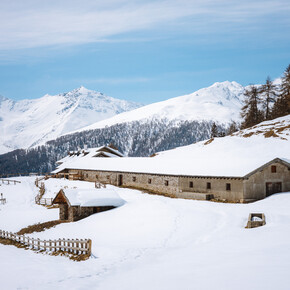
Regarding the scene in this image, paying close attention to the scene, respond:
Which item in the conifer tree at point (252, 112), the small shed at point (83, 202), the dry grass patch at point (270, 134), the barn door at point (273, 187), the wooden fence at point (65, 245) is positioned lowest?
the wooden fence at point (65, 245)

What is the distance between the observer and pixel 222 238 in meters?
21.3

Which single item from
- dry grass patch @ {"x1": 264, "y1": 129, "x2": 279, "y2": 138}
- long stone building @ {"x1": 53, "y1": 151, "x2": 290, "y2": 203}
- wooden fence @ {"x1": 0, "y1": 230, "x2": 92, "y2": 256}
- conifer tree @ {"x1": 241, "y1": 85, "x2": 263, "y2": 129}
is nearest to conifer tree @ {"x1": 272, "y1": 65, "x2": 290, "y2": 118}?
conifer tree @ {"x1": 241, "y1": 85, "x2": 263, "y2": 129}

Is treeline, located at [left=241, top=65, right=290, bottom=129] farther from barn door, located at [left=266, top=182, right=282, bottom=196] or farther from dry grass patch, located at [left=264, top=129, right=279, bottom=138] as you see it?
barn door, located at [left=266, top=182, right=282, bottom=196]

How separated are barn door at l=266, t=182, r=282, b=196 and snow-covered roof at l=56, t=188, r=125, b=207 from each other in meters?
15.2

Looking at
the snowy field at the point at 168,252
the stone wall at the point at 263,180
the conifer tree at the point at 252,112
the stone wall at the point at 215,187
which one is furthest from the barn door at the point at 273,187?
the conifer tree at the point at 252,112

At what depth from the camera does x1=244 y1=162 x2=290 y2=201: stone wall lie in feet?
109

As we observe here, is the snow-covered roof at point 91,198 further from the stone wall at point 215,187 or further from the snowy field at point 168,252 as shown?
the stone wall at point 215,187

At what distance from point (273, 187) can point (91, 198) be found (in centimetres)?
1882

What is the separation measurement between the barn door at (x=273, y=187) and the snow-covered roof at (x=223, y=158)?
2.37 metres

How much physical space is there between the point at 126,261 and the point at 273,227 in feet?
34.2

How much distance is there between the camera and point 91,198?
32.1m

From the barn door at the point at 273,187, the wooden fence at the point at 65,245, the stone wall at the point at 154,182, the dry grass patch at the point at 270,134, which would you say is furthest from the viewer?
the dry grass patch at the point at 270,134

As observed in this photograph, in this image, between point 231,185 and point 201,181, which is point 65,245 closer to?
point 231,185

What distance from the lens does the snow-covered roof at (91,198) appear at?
3136 centimetres
